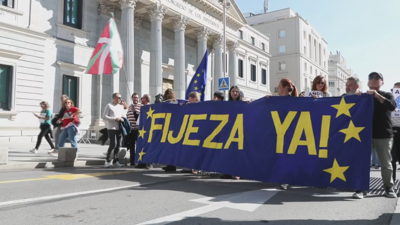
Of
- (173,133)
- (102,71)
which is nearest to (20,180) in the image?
(173,133)

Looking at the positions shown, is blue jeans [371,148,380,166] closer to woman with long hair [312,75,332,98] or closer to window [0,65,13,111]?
woman with long hair [312,75,332,98]

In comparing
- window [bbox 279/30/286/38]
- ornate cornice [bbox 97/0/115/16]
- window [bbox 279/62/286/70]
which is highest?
window [bbox 279/30/286/38]

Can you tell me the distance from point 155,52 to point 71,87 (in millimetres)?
6419

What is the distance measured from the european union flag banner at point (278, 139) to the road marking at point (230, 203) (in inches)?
16.7

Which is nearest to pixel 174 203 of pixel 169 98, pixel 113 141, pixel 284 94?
pixel 284 94

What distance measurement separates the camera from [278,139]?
18.3 feet

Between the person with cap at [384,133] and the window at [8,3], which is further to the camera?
the window at [8,3]

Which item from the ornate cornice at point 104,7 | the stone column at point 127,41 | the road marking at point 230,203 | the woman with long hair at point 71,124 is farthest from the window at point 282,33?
the road marking at point 230,203

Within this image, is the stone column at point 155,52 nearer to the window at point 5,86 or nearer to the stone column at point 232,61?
the window at point 5,86

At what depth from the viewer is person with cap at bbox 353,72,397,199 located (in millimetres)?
4895

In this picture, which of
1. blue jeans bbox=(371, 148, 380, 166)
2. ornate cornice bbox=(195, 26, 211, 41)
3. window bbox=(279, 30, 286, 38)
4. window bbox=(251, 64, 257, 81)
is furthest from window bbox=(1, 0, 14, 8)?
window bbox=(279, 30, 286, 38)

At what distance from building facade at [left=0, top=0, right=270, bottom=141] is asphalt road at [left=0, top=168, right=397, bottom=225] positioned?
7966 millimetres

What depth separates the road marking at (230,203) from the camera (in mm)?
3737

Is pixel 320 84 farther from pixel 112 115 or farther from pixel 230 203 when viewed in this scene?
pixel 112 115
